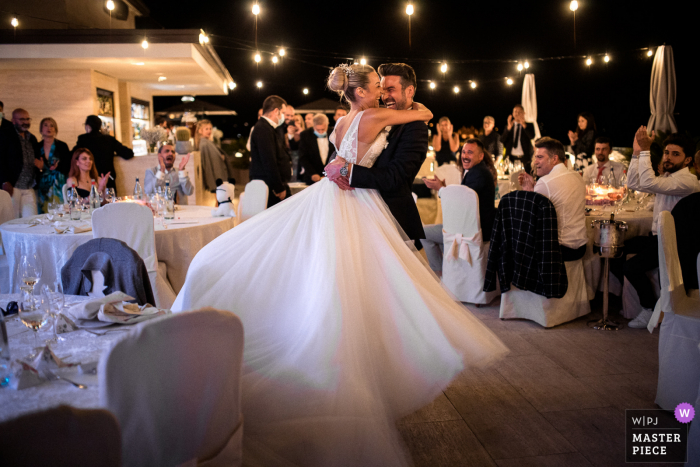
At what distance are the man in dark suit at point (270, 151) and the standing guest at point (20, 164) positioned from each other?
248 centimetres

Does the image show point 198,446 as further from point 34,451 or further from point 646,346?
point 646,346

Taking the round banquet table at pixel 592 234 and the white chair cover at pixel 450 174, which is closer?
the round banquet table at pixel 592 234

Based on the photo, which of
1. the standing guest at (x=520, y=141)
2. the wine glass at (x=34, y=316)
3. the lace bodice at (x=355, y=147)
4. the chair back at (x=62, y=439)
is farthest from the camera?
the standing guest at (x=520, y=141)

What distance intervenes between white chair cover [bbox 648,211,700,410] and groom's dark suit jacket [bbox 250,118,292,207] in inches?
151

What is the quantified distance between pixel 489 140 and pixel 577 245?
18.2 ft

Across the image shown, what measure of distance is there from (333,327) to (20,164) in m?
5.29

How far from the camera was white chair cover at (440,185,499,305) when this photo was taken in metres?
4.79

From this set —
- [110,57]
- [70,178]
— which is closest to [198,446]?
[70,178]

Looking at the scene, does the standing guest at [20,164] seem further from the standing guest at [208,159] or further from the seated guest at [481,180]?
the seated guest at [481,180]

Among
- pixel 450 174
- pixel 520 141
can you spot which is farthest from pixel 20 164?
pixel 520 141

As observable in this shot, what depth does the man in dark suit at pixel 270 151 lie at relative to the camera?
18.5 feet

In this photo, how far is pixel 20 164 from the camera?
604 centimetres

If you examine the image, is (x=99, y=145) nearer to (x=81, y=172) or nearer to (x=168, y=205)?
(x=81, y=172)

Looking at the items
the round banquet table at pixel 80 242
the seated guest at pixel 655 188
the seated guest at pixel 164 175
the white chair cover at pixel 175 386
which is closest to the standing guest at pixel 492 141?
the seated guest at pixel 655 188
